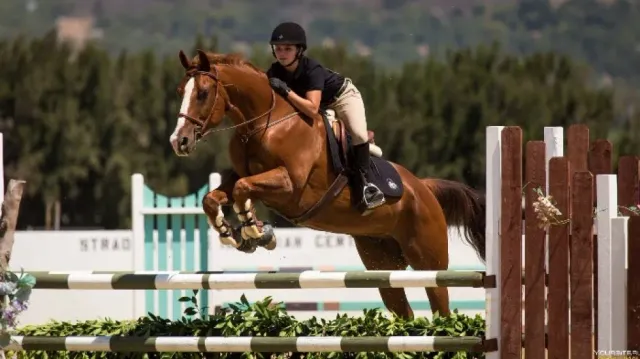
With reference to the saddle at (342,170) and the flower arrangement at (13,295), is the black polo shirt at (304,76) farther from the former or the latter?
the flower arrangement at (13,295)

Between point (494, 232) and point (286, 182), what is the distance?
64.0 inches

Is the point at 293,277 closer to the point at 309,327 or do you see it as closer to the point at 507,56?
the point at 309,327

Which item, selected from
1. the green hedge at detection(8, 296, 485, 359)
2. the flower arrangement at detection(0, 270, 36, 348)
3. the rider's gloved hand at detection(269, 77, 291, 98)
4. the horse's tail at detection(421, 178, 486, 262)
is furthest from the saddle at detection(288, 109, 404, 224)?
the flower arrangement at detection(0, 270, 36, 348)

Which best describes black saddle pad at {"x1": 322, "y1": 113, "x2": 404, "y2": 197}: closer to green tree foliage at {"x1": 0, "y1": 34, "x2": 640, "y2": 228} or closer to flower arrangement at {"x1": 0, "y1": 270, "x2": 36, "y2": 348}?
flower arrangement at {"x1": 0, "y1": 270, "x2": 36, "y2": 348}

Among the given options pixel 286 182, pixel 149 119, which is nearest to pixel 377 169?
pixel 286 182

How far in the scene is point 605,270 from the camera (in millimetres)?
5145

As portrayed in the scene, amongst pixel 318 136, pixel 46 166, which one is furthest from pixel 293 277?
pixel 46 166

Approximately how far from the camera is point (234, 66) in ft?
21.1

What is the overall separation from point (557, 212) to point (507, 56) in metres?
36.4

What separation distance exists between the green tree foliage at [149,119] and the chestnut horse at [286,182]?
27.4 m

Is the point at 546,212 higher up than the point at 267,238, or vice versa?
the point at 546,212

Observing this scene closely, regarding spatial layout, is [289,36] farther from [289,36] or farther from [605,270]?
[605,270]

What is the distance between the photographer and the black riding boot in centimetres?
660

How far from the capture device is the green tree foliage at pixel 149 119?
35.4m
